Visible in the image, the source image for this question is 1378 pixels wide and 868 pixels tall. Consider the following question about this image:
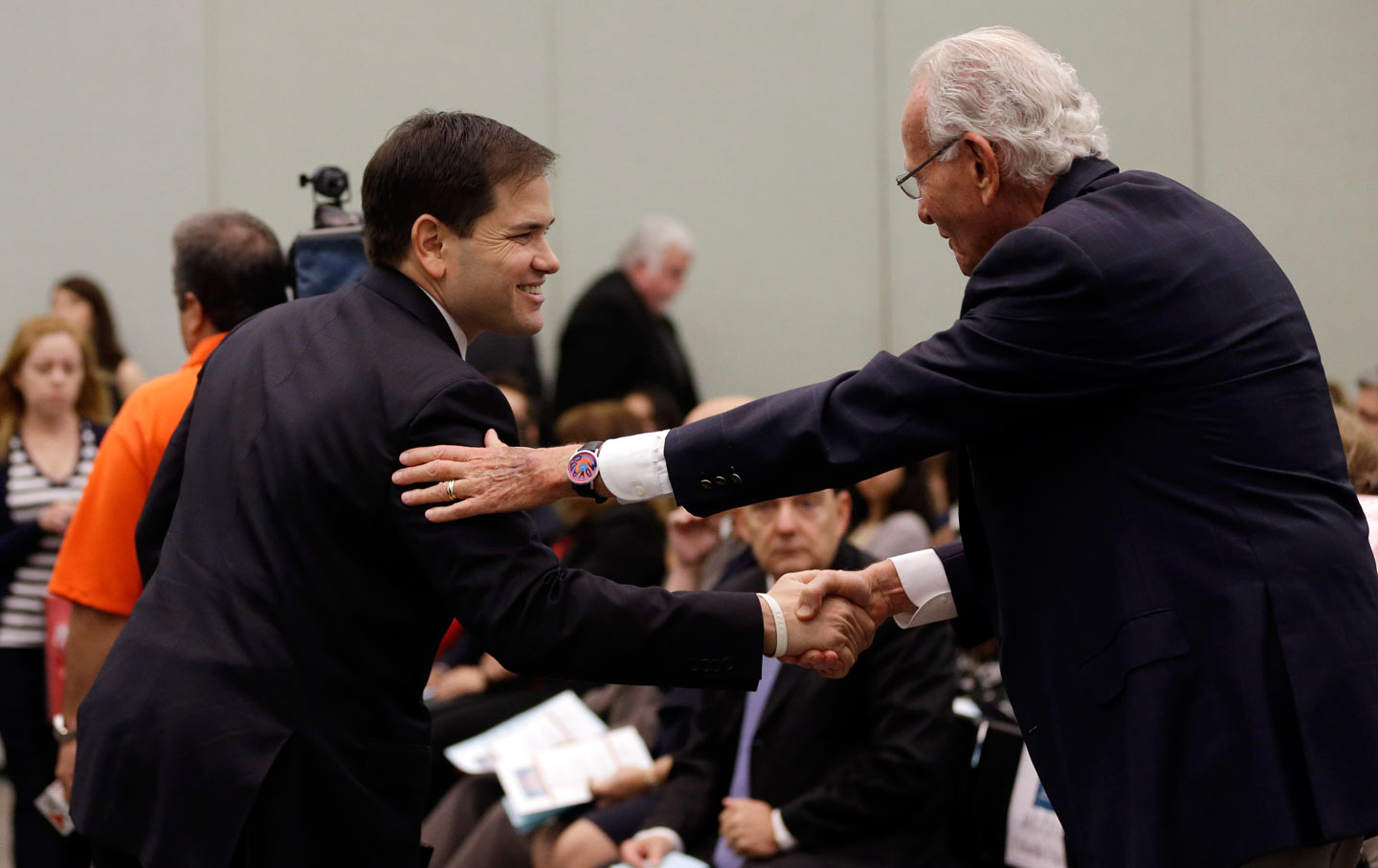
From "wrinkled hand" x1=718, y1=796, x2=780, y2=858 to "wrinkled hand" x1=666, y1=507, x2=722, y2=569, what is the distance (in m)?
1.25

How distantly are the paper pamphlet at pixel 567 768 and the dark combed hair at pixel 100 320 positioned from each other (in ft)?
12.5

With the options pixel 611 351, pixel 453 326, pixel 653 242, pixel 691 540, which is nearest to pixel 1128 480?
pixel 453 326

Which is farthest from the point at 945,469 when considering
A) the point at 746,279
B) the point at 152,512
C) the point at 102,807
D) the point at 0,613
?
the point at 102,807

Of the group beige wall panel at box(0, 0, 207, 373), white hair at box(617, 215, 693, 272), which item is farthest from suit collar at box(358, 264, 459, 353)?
beige wall panel at box(0, 0, 207, 373)

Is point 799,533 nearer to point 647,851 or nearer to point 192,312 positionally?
point 647,851

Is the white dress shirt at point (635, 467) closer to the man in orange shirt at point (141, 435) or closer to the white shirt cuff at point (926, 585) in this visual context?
the white shirt cuff at point (926, 585)

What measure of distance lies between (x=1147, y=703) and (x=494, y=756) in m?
2.48

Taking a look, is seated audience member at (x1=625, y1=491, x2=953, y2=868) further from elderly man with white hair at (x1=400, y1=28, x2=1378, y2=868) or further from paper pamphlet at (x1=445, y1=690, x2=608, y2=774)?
elderly man with white hair at (x1=400, y1=28, x2=1378, y2=868)

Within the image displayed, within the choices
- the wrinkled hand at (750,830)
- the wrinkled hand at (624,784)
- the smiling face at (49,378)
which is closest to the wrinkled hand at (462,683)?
the wrinkled hand at (624,784)

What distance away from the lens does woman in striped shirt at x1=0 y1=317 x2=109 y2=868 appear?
14.9 ft

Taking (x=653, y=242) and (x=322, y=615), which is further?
(x=653, y=242)

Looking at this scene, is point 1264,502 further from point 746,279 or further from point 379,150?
point 746,279

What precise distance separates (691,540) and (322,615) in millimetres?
2660

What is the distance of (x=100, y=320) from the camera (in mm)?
7000
